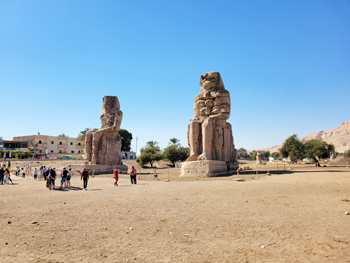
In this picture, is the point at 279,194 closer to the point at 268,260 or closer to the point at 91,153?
the point at 268,260

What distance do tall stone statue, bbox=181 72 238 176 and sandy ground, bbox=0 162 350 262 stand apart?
7.68 meters

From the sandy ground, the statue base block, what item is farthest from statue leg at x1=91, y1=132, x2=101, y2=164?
the sandy ground

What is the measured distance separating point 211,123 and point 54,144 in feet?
173

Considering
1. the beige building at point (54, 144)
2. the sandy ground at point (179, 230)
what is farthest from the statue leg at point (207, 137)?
the beige building at point (54, 144)

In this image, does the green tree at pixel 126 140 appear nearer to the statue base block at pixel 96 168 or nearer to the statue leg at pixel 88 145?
the statue leg at pixel 88 145

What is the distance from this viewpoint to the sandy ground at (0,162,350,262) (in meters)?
3.62

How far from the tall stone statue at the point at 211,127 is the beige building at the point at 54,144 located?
159ft

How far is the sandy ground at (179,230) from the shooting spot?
3619 millimetres

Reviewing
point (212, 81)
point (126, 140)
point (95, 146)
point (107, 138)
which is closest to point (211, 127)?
point (212, 81)

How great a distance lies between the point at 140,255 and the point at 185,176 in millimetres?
11419

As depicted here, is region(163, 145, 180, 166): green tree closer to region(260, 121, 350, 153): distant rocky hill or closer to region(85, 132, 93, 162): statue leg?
region(85, 132, 93, 162): statue leg

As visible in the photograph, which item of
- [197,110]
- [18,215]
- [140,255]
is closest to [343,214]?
[140,255]

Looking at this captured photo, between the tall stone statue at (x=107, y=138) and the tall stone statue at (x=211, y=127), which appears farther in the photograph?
the tall stone statue at (x=107, y=138)

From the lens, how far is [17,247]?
151 inches
